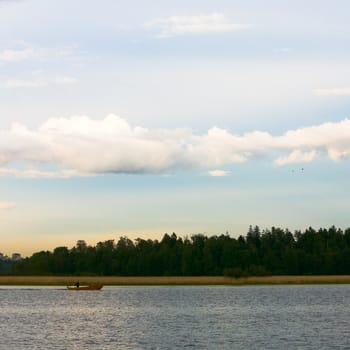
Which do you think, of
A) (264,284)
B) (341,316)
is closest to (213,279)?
(264,284)

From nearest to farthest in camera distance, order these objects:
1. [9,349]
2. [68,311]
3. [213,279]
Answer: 1. [9,349]
2. [68,311]
3. [213,279]

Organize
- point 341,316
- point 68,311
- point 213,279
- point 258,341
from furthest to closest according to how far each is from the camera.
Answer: point 213,279 → point 68,311 → point 341,316 → point 258,341

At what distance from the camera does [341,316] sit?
3125 inches

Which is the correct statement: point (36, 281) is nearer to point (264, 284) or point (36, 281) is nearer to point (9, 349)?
point (264, 284)

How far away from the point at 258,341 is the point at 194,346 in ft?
16.9

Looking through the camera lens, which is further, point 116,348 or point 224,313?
point 224,313

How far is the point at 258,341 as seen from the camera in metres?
55.8

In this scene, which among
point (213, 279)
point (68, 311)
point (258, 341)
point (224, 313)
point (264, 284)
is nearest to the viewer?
point (258, 341)

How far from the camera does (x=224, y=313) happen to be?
84812mm

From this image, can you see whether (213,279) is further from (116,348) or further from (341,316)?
(116,348)

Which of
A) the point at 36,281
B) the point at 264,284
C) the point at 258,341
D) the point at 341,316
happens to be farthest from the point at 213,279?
the point at 258,341

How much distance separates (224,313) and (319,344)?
3161 cm

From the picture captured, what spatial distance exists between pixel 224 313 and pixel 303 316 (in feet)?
30.9

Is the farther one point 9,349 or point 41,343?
point 41,343
